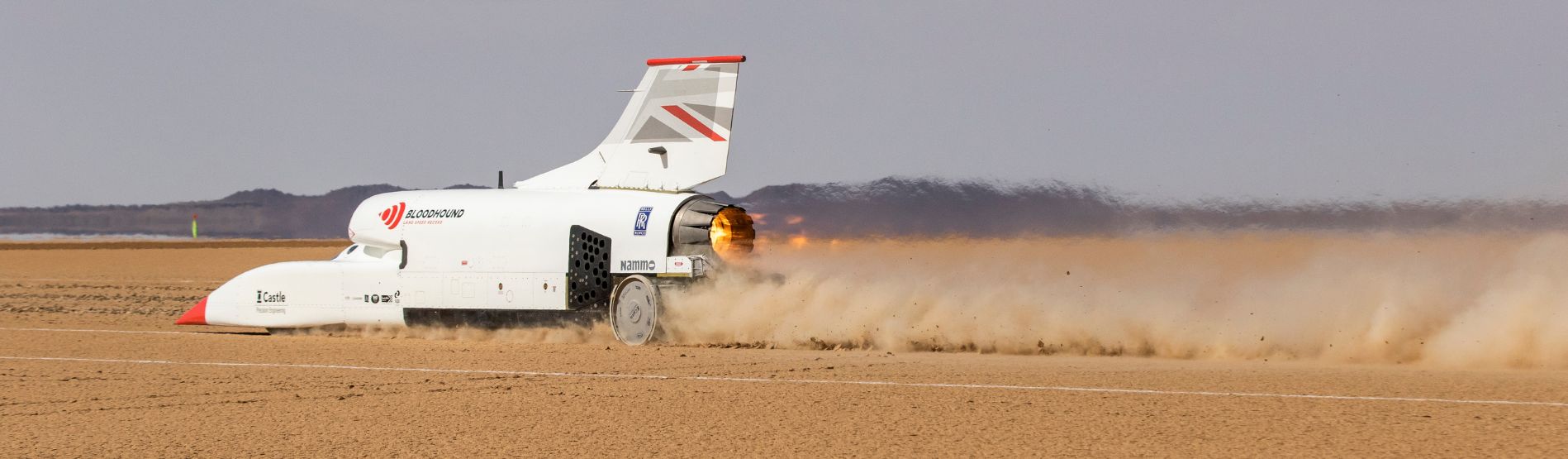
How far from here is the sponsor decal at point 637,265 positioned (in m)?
21.6

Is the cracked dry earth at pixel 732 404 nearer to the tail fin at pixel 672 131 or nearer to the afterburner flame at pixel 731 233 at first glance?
the afterburner flame at pixel 731 233

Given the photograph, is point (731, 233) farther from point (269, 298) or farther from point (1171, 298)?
point (269, 298)

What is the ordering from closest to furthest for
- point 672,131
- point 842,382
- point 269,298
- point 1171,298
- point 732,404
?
point 732,404 → point 842,382 → point 1171,298 → point 672,131 → point 269,298

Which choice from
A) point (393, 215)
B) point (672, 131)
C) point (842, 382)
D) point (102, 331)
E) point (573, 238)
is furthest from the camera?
point (102, 331)

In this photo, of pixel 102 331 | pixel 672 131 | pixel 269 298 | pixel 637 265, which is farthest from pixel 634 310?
pixel 102 331

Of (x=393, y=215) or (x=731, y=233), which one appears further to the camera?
(x=393, y=215)

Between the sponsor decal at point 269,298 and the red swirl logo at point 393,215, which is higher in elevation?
the red swirl logo at point 393,215

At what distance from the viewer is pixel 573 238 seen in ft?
72.6

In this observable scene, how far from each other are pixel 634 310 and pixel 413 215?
4.65 meters

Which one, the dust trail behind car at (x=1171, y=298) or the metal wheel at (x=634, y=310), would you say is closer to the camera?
the dust trail behind car at (x=1171, y=298)

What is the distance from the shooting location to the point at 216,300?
25.6 meters

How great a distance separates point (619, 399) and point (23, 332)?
52.4ft

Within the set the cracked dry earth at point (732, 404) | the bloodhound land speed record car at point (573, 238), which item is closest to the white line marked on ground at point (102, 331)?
the bloodhound land speed record car at point (573, 238)

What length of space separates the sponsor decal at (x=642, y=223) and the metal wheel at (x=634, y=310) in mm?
697
